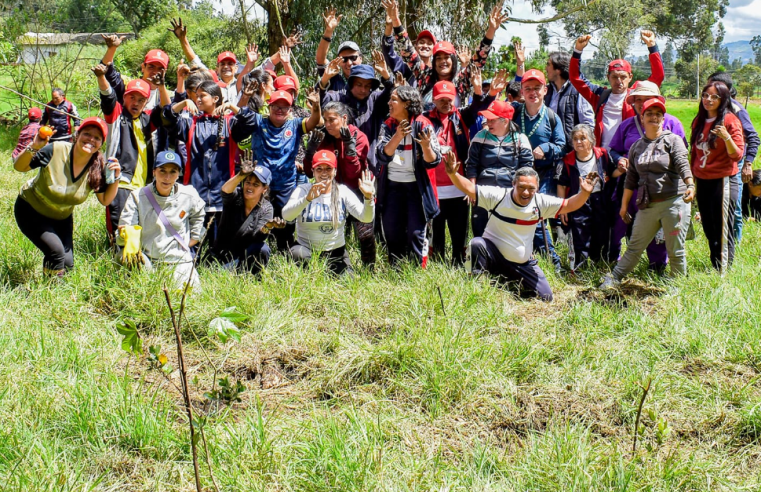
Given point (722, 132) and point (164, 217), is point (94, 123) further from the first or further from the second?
point (722, 132)

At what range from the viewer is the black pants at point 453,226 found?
19.4 feet

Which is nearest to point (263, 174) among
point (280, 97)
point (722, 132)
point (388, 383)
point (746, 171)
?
point (280, 97)

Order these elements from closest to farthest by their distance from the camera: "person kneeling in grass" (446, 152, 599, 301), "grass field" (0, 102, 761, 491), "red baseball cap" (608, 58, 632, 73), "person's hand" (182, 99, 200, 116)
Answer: "grass field" (0, 102, 761, 491), "person kneeling in grass" (446, 152, 599, 301), "person's hand" (182, 99, 200, 116), "red baseball cap" (608, 58, 632, 73)

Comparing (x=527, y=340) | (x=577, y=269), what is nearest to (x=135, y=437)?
(x=527, y=340)

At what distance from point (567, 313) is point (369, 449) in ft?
7.50

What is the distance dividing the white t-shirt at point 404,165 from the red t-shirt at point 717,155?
2524mm

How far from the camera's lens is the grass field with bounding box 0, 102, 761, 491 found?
294cm

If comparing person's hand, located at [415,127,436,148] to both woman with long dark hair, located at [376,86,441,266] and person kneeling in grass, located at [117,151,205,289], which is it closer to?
woman with long dark hair, located at [376,86,441,266]

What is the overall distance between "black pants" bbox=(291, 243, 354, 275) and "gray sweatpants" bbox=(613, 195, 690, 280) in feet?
7.77

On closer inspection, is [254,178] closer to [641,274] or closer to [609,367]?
[609,367]

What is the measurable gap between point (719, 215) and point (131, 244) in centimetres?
493

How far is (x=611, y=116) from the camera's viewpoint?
20.1 feet

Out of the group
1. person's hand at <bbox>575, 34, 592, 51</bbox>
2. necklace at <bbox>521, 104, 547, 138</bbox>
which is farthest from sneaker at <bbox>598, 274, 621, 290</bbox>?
person's hand at <bbox>575, 34, 592, 51</bbox>

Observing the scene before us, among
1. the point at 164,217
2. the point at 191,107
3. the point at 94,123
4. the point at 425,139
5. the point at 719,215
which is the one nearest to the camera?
the point at 94,123
